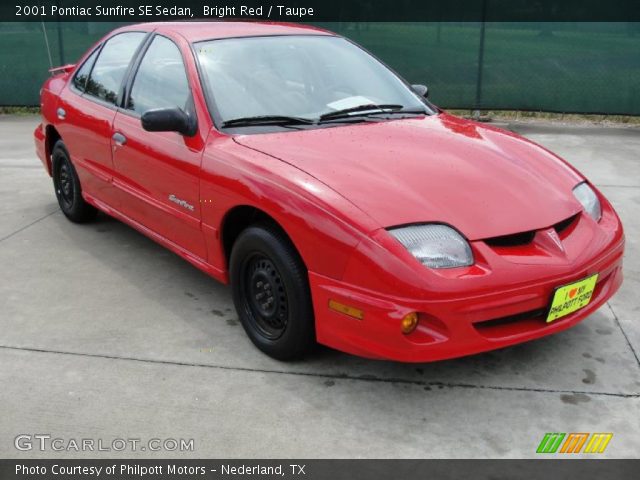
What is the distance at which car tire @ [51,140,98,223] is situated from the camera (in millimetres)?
5383

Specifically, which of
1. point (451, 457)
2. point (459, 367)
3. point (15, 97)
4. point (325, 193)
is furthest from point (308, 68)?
point (15, 97)

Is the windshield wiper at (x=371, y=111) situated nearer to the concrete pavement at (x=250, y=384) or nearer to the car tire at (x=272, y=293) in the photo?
the car tire at (x=272, y=293)

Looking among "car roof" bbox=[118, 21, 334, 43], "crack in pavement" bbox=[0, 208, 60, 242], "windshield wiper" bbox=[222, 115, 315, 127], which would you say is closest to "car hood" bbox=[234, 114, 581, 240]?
"windshield wiper" bbox=[222, 115, 315, 127]

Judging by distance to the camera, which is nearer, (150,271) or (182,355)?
(182,355)

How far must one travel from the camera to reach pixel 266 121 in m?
3.72

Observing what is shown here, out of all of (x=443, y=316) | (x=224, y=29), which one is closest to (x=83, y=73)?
(x=224, y=29)

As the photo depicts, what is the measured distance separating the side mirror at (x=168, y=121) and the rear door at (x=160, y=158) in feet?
0.21

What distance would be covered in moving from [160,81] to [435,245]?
7.05 ft

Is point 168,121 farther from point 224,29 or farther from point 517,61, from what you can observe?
point 517,61

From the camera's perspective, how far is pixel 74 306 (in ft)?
13.5

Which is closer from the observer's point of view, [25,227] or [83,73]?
[83,73]

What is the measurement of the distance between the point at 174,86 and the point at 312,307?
65.6 inches

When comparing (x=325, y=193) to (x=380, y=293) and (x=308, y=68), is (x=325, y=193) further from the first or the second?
(x=308, y=68)

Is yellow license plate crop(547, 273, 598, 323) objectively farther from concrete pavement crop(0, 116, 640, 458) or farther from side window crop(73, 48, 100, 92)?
side window crop(73, 48, 100, 92)
